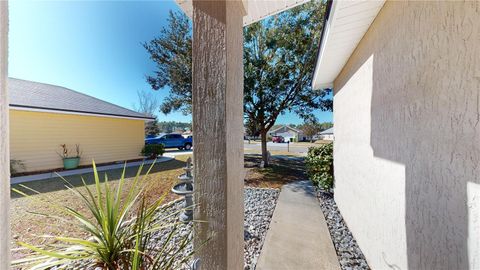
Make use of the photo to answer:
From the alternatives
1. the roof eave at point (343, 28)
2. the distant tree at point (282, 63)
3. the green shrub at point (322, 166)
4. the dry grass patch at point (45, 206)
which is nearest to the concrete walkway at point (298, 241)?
the green shrub at point (322, 166)

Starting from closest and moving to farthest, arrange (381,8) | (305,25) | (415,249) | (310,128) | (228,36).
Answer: (228,36), (415,249), (381,8), (305,25), (310,128)

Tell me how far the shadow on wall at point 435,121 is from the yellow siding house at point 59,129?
13007 millimetres

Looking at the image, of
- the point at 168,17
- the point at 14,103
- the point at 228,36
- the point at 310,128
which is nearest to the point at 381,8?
the point at 228,36

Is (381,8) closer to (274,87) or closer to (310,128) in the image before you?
(274,87)

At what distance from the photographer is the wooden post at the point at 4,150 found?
0.64m

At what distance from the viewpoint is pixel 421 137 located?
1.69 meters

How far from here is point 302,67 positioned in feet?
27.8

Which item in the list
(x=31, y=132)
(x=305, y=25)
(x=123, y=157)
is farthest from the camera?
(x=123, y=157)

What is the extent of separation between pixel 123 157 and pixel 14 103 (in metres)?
5.54

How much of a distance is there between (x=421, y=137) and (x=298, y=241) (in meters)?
2.58

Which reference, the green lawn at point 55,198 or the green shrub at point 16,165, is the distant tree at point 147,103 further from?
the green lawn at point 55,198

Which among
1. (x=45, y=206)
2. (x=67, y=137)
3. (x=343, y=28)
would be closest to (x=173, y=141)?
(x=67, y=137)

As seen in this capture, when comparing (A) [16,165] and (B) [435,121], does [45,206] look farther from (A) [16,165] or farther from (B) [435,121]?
(B) [435,121]

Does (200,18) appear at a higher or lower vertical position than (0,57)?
higher
